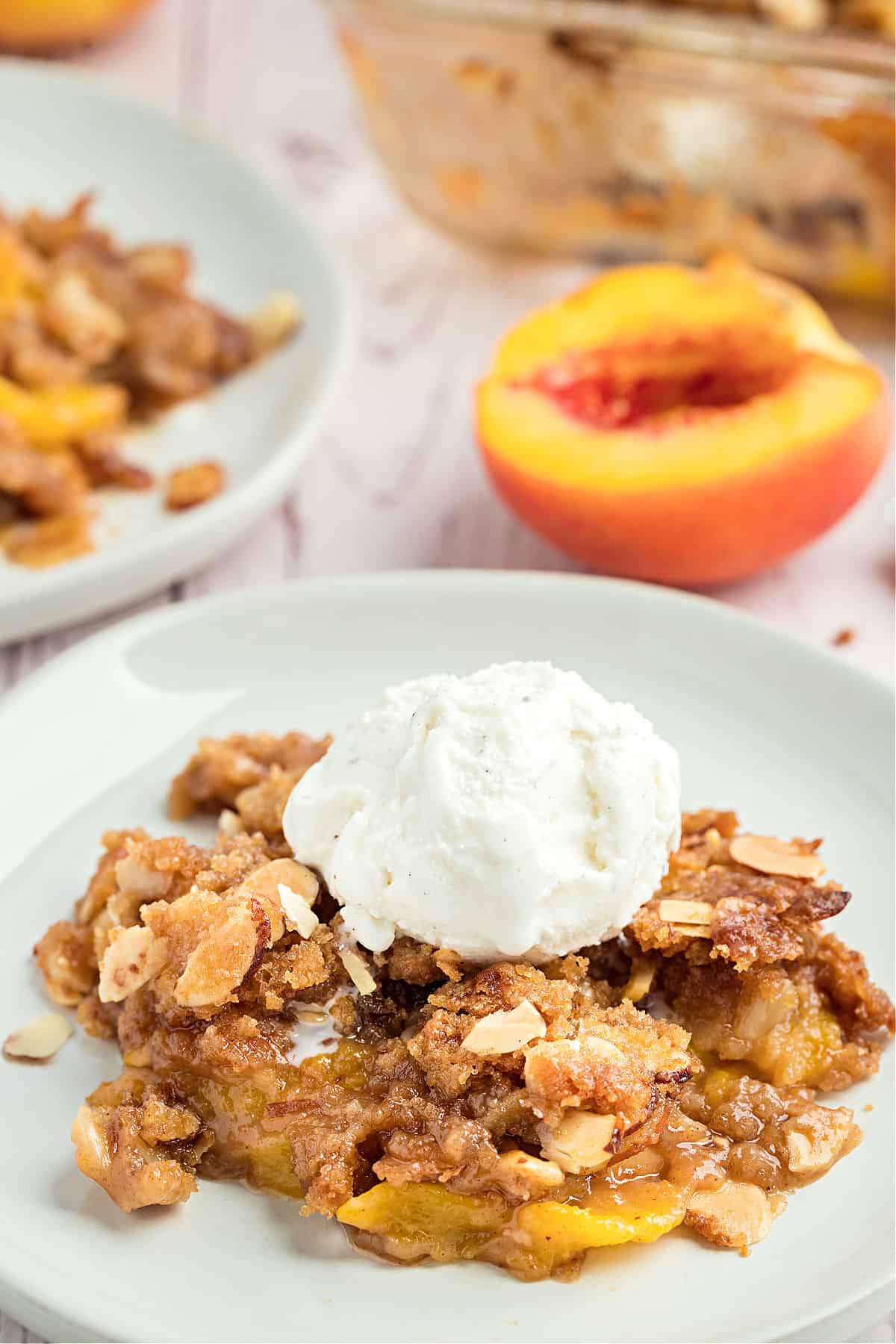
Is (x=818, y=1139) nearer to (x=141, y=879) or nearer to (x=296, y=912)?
(x=296, y=912)

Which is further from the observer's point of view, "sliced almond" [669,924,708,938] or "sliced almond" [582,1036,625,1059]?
"sliced almond" [669,924,708,938]

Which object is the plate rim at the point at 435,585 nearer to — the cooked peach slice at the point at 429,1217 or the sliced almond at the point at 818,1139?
the sliced almond at the point at 818,1139

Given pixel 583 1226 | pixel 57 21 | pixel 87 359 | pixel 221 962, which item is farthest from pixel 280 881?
pixel 57 21

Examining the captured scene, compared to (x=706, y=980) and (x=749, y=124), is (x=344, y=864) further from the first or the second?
(x=749, y=124)

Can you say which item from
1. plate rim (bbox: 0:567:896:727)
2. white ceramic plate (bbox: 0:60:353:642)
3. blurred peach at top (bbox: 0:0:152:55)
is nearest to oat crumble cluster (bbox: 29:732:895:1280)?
A: plate rim (bbox: 0:567:896:727)

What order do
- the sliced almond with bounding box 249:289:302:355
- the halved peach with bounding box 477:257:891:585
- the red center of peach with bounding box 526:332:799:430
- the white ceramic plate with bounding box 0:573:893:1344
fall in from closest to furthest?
the white ceramic plate with bounding box 0:573:893:1344 → the halved peach with bounding box 477:257:891:585 → the red center of peach with bounding box 526:332:799:430 → the sliced almond with bounding box 249:289:302:355

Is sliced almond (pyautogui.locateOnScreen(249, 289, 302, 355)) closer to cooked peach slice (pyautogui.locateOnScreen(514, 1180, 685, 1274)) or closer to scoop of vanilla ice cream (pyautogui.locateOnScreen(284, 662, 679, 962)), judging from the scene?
scoop of vanilla ice cream (pyautogui.locateOnScreen(284, 662, 679, 962))
